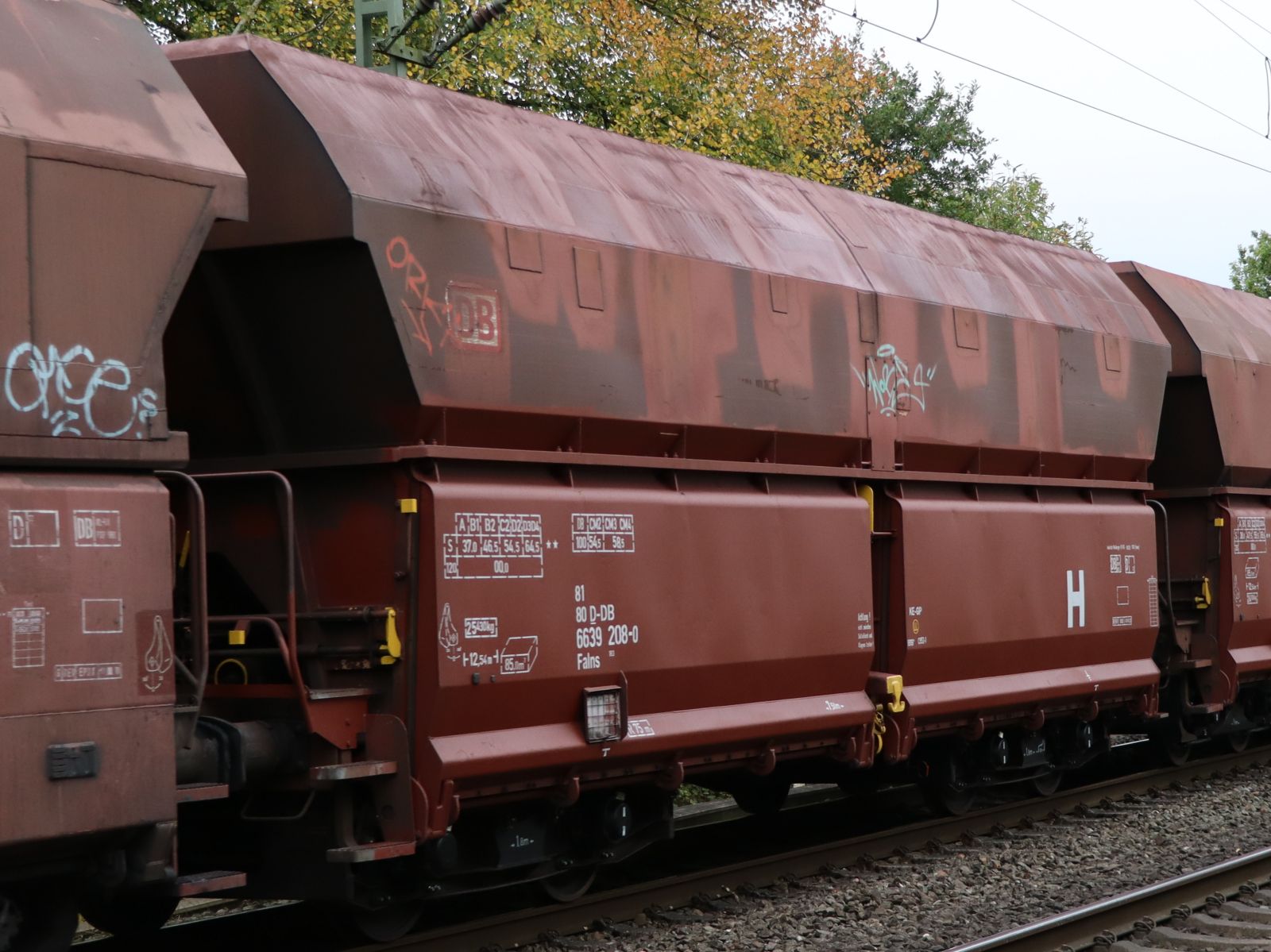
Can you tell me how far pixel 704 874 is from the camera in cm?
917

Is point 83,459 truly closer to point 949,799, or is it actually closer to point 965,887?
point 965,887

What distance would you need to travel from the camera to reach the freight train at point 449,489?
561 cm

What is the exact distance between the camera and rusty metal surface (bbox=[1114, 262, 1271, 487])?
14.0 m

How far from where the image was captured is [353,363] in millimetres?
7184

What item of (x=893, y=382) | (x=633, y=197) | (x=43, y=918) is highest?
(x=633, y=197)

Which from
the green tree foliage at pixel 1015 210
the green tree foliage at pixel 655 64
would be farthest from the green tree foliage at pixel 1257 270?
the green tree foliage at pixel 655 64

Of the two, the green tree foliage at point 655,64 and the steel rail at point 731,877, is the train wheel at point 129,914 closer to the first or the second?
the steel rail at point 731,877

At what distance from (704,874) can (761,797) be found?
258 cm

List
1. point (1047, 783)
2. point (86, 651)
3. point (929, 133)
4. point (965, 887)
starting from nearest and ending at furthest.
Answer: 1. point (86, 651)
2. point (965, 887)
3. point (1047, 783)
4. point (929, 133)

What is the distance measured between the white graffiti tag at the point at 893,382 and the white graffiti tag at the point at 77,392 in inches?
207

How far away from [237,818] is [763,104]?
13444 millimetres

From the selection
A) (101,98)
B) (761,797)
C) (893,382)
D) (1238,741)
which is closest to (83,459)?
(101,98)

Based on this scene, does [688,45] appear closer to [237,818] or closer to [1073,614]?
[1073,614]

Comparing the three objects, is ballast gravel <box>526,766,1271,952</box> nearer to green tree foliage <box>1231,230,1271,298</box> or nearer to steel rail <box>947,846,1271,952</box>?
steel rail <box>947,846,1271,952</box>
